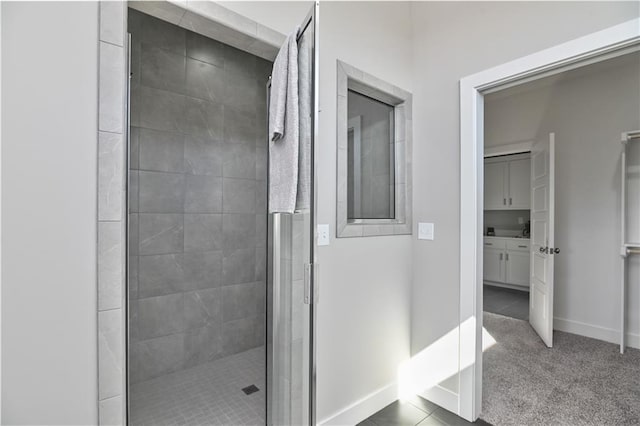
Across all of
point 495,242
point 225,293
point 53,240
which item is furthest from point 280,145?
point 495,242

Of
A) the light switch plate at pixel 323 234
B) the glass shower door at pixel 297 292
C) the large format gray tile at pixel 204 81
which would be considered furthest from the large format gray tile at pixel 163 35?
the light switch plate at pixel 323 234

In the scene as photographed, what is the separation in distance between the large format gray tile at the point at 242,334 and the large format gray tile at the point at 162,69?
206 centimetres

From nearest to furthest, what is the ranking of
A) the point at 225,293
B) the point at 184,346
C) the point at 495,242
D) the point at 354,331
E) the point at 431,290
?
the point at 354,331
the point at 431,290
the point at 184,346
the point at 225,293
the point at 495,242

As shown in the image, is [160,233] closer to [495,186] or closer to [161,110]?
[161,110]

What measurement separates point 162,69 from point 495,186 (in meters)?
5.31

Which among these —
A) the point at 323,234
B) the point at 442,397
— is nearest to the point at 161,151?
the point at 323,234

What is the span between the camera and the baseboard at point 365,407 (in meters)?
1.80

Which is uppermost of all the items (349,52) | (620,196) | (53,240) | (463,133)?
(349,52)

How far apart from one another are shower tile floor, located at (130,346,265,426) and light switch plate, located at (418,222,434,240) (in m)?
1.56

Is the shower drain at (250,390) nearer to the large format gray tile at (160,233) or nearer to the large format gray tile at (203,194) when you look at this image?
the large format gray tile at (160,233)

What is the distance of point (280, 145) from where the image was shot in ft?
4.25

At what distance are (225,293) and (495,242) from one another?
465cm

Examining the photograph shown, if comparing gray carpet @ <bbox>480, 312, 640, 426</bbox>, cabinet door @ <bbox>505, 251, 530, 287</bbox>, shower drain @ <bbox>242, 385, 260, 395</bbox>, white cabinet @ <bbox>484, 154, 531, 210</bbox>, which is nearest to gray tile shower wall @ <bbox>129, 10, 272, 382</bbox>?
shower drain @ <bbox>242, 385, 260, 395</bbox>

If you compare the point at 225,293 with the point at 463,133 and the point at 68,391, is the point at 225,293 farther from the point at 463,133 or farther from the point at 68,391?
the point at 463,133
